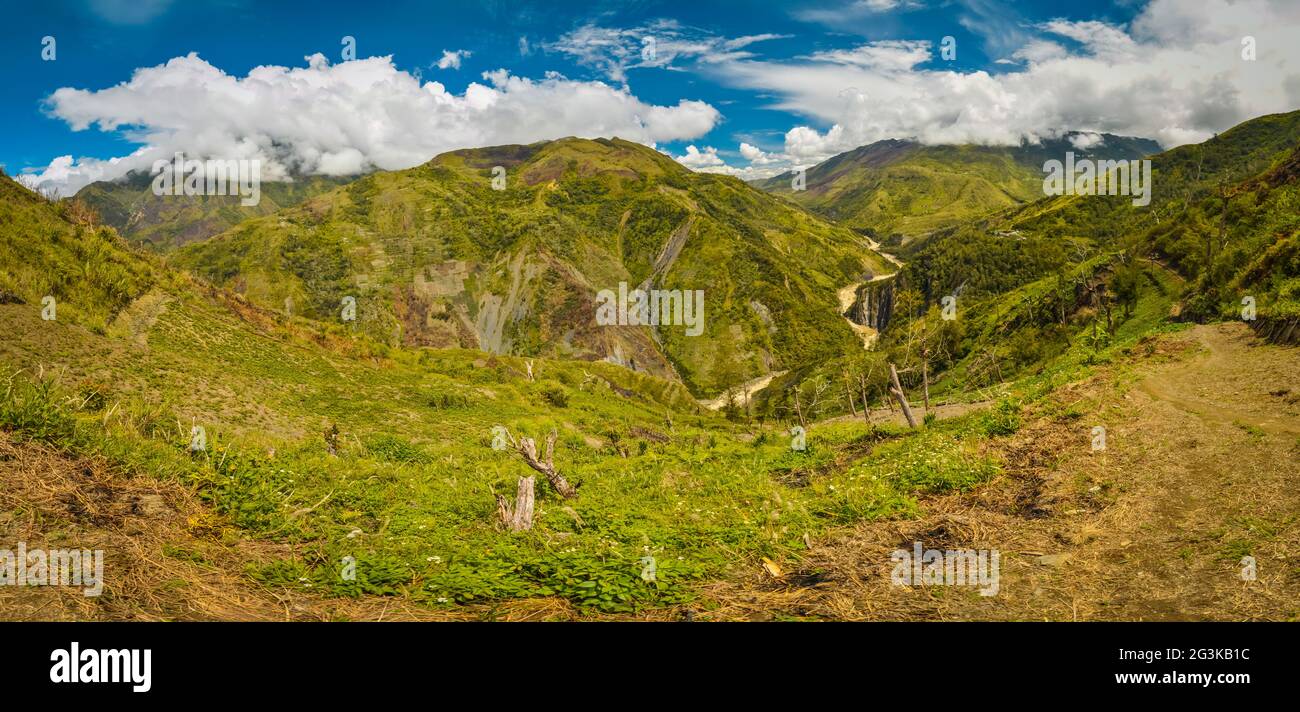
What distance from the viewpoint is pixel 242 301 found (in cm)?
3109

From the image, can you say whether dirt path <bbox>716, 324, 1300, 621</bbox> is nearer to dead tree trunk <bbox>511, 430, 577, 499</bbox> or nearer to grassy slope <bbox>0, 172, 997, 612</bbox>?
grassy slope <bbox>0, 172, 997, 612</bbox>

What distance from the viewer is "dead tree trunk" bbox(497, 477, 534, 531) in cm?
1043

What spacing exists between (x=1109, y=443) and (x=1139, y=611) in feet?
27.0

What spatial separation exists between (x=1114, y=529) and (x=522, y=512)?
10.0m

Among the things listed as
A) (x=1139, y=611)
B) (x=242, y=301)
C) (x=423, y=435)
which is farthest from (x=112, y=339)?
(x=1139, y=611)

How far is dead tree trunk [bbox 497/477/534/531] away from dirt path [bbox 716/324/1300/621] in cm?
442

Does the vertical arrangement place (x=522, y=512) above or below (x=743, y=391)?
above

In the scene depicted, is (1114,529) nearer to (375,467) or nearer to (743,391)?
(375,467)

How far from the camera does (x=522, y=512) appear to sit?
10594 mm

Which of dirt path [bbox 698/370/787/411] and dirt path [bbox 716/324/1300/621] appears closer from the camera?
dirt path [bbox 716/324/1300/621]

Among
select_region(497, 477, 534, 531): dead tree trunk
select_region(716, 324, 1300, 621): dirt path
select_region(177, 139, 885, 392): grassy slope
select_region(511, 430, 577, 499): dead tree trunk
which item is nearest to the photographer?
select_region(716, 324, 1300, 621): dirt path

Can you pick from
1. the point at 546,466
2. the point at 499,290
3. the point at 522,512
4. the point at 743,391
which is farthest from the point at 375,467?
the point at 499,290

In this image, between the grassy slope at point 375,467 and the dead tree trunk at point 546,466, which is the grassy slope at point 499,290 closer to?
the grassy slope at point 375,467

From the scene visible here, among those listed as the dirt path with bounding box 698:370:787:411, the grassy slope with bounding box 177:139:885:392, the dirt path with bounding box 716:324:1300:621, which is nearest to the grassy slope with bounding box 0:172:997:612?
the dirt path with bounding box 716:324:1300:621
